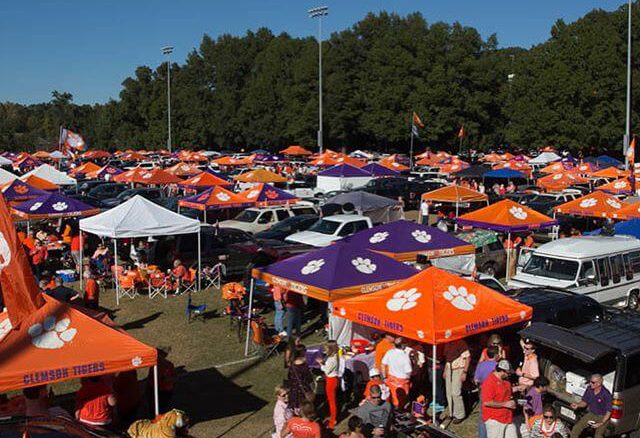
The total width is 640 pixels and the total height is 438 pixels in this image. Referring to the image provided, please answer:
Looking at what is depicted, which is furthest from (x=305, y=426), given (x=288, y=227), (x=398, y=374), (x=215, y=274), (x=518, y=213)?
(x=288, y=227)

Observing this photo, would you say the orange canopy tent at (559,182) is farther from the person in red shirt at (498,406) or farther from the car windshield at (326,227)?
the person in red shirt at (498,406)

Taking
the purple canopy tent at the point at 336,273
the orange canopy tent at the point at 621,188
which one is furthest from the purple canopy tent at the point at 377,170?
the purple canopy tent at the point at 336,273

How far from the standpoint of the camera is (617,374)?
8828 mm

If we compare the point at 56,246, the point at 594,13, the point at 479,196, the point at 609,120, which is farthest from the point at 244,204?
the point at 594,13

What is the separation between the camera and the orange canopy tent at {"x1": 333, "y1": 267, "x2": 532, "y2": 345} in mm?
9445

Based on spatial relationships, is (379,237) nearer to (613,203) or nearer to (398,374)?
(398,374)

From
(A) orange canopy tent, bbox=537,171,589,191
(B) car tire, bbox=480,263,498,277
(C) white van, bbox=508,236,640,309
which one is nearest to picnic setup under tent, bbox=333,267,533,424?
(C) white van, bbox=508,236,640,309

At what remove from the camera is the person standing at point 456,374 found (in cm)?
1009

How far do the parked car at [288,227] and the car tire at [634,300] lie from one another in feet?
34.2

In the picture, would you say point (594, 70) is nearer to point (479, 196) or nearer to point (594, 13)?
point (594, 13)

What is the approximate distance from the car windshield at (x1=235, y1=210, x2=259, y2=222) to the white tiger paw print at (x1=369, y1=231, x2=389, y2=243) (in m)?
10.4

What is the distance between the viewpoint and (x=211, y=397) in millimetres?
11148

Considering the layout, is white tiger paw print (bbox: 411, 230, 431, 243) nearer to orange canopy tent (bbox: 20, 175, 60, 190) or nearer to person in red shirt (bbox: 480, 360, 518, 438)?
person in red shirt (bbox: 480, 360, 518, 438)

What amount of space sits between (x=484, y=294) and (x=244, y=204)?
12.9 metres
